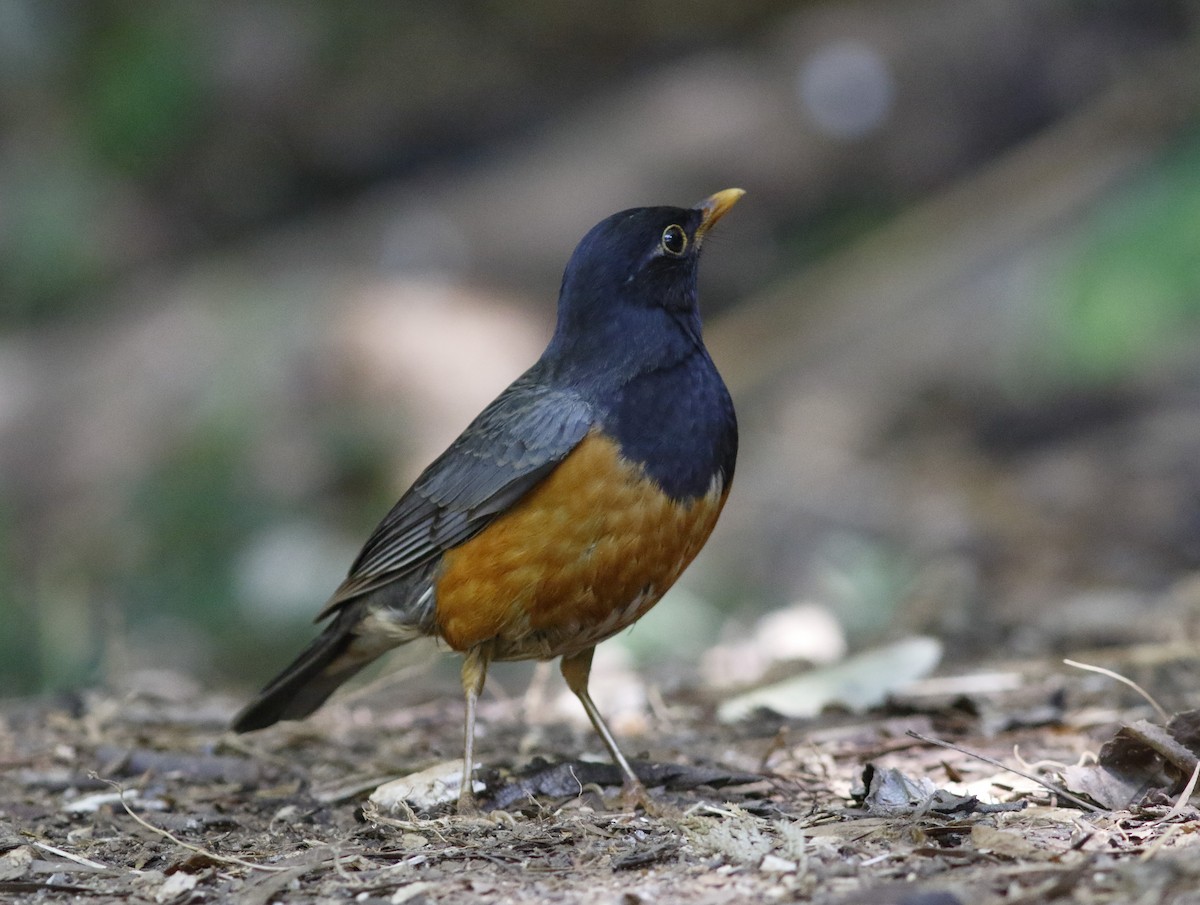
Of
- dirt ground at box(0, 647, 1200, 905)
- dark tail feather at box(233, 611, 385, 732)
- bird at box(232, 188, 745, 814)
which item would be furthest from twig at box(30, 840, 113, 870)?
dark tail feather at box(233, 611, 385, 732)

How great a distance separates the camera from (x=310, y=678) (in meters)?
6.09

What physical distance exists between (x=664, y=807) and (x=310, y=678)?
77.3 inches

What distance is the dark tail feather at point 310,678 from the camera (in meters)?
5.90

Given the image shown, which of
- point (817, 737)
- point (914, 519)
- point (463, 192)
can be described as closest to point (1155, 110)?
point (914, 519)

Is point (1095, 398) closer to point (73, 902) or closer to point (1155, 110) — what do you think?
point (1155, 110)

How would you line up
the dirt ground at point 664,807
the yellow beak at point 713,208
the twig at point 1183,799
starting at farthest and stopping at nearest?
the yellow beak at point 713,208, the twig at point 1183,799, the dirt ground at point 664,807

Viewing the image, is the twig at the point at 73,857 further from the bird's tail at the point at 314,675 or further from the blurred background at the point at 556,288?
the blurred background at the point at 556,288

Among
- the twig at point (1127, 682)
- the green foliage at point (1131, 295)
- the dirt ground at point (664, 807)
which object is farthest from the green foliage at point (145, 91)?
the twig at point (1127, 682)

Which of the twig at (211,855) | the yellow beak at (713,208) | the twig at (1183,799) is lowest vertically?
the twig at (1183,799)

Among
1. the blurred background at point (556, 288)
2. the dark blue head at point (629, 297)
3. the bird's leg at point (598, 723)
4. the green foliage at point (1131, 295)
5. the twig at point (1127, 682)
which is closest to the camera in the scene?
the twig at point (1127, 682)

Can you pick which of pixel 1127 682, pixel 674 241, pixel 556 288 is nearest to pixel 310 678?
pixel 674 241

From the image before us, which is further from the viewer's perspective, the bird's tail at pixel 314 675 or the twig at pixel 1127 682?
the bird's tail at pixel 314 675

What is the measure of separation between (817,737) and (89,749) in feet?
9.97

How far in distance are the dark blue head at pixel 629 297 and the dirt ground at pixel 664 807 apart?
1.55m
